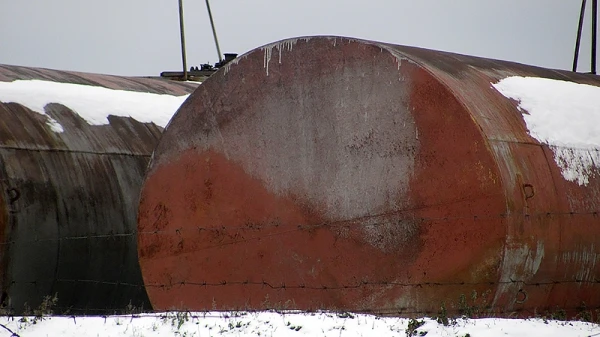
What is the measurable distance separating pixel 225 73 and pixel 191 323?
276 cm

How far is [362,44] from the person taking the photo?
9.02 m

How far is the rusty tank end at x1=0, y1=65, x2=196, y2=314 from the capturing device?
10820 mm

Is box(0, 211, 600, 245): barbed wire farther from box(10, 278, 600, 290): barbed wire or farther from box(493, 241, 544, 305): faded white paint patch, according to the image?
box(10, 278, 600, 290): barbed wire

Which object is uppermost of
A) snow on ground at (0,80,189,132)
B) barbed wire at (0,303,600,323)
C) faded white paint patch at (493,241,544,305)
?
snow on ground at (0,80,189,132)

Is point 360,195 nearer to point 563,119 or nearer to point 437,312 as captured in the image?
point 437,312

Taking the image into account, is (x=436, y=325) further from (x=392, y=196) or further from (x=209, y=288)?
(x=209, y=288)

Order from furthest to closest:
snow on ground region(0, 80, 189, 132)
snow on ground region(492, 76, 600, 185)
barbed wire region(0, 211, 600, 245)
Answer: snow on ground region(0, 80, 189, 132) < snow on ground region(492, 76, 600, 185) < barbed wire region(0, 211, 600, 245)

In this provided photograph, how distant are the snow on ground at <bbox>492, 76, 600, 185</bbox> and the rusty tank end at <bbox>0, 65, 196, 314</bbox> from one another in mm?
4645

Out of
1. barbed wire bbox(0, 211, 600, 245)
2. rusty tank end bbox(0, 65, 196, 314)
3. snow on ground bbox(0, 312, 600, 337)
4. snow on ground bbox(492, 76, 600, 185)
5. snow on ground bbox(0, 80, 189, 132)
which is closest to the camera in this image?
snow on ground bbox(0, 312, 600, 337)

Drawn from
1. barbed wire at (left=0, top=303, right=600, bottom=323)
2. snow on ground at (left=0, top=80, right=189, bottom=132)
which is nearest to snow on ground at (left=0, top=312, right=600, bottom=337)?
barbed wire at (left=0, top=303, right=600, bottom=323)

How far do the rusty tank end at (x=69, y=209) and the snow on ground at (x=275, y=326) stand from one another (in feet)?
7.30

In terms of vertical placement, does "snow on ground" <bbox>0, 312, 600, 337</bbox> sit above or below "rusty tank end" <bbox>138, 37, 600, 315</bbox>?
below

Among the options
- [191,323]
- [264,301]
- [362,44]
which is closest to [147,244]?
[264,301]

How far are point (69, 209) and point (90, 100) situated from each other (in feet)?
6.58
